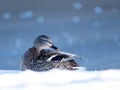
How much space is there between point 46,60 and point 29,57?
1.22ft

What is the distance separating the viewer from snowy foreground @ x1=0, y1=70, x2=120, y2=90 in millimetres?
3023

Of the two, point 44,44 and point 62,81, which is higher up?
point 44,44

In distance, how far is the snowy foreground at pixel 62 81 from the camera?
3.02 metres

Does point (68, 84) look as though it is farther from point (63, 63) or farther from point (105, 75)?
point (63, 63)

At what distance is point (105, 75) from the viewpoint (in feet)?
10.8

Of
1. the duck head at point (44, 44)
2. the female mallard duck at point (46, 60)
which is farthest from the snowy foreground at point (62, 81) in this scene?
the duck head at point (44, 44)

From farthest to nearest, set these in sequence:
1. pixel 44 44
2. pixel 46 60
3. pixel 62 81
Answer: pixel 44 44 < pixel 46 60 < pixel 62 81

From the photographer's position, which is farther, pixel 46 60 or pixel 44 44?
pixel 44 44

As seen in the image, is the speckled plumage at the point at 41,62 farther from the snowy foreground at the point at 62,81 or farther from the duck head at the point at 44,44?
the snowy foreground at the point at 62,81

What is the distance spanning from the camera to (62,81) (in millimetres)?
3197

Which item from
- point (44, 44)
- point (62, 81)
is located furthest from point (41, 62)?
point (62, 81)

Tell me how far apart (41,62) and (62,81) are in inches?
88.6

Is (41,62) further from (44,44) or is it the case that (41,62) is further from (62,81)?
(62,81)

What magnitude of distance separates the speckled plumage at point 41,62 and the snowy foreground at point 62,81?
1772 mm
